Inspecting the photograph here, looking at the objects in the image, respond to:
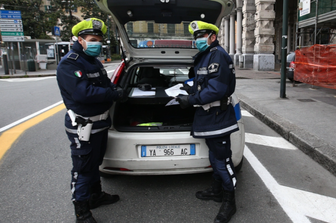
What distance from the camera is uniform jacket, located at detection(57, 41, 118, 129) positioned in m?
2.47

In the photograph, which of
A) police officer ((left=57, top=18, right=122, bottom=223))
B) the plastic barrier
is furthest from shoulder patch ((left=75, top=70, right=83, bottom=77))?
Result: the plastic barrier

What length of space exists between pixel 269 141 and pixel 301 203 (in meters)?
2.27

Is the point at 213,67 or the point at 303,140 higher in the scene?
the point at 213,67

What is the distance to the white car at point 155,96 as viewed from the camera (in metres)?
3.02

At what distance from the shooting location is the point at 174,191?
3.33 metres

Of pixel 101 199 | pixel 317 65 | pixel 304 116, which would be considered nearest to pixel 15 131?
pixel 101 199

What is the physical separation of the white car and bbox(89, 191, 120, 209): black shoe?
0.25 meters

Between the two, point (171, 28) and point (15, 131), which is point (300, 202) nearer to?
point (171, 28)

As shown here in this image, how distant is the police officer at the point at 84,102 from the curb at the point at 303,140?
9.88 ft

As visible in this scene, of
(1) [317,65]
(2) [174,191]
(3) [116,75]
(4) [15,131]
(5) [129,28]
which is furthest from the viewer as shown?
(1) [317,65]

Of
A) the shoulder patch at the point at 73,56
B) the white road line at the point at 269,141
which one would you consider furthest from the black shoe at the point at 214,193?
the white road line at the point at 269,141

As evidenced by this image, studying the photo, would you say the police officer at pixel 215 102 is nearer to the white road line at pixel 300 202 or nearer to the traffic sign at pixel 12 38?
the white road line at pixel 300 202

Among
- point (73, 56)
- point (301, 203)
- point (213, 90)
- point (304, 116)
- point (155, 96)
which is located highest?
point (73, 56)

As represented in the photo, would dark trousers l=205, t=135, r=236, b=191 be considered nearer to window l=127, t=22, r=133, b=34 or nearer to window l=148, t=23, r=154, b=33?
window l=127, t=22, r=133, b=34
